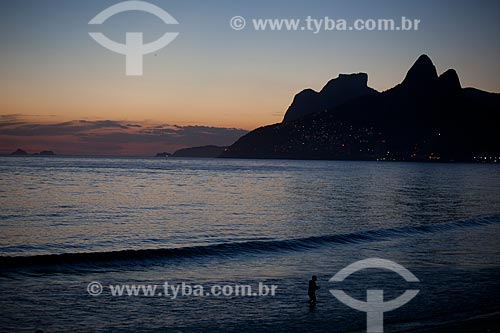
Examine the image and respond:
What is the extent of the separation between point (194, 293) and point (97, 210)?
30.9 m

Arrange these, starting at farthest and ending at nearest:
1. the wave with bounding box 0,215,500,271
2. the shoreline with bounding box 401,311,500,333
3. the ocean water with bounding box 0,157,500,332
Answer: the wave with bounding box 0,215,500,271, the ocean water with bounding box 0,157,500,332, the shoreline with bounding box 401,311,500,333

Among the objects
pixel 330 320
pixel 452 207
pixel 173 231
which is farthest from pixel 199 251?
pixel 452 207

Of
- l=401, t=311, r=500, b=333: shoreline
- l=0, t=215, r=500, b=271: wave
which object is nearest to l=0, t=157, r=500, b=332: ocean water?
l=0, t=215, r=500, b=271: wave

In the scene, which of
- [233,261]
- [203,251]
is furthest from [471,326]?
[203,251]

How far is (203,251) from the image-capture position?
94.6 feet

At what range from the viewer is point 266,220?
43.8m

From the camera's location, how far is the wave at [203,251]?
25016 mm

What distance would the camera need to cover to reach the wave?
82.1 feet

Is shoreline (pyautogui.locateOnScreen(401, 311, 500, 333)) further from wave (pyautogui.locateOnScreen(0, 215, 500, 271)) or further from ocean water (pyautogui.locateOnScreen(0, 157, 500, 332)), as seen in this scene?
wave (pyautogui.locateOnScreen(0, 215, 500, 271))

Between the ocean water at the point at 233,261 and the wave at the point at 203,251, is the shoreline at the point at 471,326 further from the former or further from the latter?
the wave at the point at 203,251

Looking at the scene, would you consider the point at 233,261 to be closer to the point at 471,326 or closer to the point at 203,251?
the point at 203,251

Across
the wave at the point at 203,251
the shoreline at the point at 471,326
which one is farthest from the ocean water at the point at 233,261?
the shoreline at the point at 471,326

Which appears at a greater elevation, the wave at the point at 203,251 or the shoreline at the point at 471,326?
the shoreline at the point at 471,326

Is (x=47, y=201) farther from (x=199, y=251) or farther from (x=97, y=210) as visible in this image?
(x=199, y=251)
